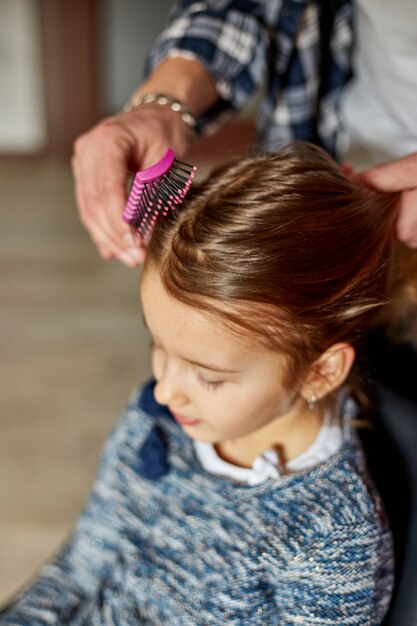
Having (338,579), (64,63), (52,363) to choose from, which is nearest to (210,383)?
(338,579)

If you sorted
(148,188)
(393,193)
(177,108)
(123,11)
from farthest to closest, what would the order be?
(123,11) < (177,108) < (393,193) < (148,188)

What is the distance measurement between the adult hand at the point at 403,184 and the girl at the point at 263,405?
0.06ft

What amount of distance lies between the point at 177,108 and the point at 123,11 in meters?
2.24

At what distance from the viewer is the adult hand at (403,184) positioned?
0.83 meters

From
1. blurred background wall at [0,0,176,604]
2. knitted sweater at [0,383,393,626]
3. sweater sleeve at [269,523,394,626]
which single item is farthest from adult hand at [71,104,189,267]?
blurred background wall at [0,0,176,604]

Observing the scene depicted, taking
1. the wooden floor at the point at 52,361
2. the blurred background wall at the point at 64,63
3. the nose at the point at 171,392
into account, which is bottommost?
the wooden floor at the point at 52,361

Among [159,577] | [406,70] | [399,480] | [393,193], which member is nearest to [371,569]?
[399,480]

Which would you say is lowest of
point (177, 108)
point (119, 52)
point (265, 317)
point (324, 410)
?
point (119, 52)

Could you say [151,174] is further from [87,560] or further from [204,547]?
[87,560]

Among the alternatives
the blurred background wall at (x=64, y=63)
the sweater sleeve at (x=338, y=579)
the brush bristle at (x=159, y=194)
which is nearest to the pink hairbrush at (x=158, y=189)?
the brush bristle at (x=159, y=194)

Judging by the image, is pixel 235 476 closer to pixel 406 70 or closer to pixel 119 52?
pixel 406 70

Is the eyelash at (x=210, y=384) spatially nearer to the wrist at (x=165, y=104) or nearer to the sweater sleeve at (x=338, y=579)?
the sweater sleeve at (x=338, y=579)

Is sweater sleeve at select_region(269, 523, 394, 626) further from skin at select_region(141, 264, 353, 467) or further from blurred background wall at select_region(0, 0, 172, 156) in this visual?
blurred background wall at select_region(0, 0, 172, 156)

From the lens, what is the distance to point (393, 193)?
0.84 m
